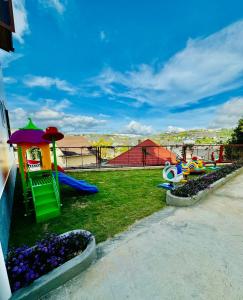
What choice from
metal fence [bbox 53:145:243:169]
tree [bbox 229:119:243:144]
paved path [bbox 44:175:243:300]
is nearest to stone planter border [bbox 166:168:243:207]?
paved path [bbox 44:175:243:300]

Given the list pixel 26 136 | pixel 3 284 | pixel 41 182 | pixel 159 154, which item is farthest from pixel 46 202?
pixel 159 154

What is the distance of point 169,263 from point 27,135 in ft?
13.0

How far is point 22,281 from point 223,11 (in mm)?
9019

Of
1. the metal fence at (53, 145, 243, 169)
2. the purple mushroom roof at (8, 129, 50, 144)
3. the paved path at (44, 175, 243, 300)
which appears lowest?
the paved path at (44, 175, 243, 300)

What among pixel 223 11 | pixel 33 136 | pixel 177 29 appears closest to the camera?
pixel 33 136

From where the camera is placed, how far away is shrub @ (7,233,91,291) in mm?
1736

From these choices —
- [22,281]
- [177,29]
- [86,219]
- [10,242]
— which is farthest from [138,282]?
[177,29]

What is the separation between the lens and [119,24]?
822cm

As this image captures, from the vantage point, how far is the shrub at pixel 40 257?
1736mm

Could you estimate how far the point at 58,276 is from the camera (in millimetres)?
1855

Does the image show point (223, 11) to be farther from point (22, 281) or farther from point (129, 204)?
point (22, 281)

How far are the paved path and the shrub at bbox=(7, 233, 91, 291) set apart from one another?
266mm

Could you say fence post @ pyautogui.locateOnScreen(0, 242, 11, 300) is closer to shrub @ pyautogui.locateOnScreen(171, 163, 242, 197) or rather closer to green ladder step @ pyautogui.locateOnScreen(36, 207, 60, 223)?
green ladder step @ pyautogui.locateOnScreen(36, 207, 60, 223)

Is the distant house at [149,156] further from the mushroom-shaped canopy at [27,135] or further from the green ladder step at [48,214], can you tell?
the green ladder step at [48,214]
